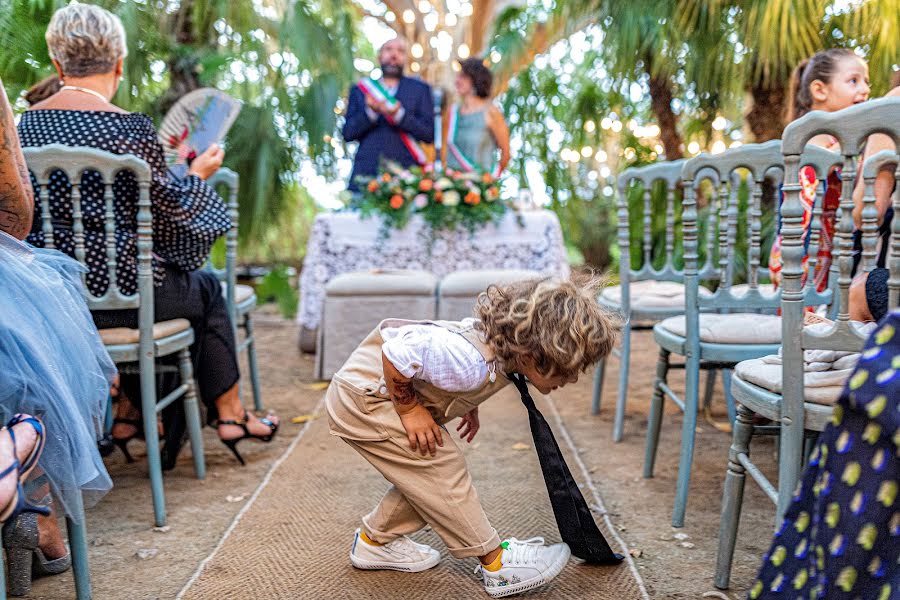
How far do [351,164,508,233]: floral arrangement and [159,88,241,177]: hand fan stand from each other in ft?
5.20

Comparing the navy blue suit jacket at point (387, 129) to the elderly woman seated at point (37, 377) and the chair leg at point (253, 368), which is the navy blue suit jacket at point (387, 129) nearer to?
the chair leg at point (253, 368)

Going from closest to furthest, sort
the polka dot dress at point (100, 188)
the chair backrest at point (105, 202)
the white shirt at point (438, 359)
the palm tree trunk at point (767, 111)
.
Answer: the white shirt at point (438, 359) < the chair backrest at point (105, 202) < the polka dot dress at point (100, 188) < the palm tree trunk at point (767, 111)

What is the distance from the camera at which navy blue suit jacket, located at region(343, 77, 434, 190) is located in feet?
16.5

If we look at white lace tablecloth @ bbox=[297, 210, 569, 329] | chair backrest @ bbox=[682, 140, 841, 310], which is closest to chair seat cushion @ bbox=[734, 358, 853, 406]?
chair backrest @ bbox=[682, 140, 841, 310]

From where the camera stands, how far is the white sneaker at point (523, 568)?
1.76 m

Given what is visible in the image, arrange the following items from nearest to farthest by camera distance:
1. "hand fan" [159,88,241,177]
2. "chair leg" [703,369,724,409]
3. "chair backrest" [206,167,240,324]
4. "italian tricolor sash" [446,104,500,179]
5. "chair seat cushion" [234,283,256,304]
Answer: "hand fan" [159,88,241,177] < "chair backrest" [206,167,240,324] < "chair seat cushion" [234,283,256,304] < "chair leg" [703,369,724,409] < "italian tricolor sash" [446,104,500,179]

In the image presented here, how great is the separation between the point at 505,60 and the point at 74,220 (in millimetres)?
5030

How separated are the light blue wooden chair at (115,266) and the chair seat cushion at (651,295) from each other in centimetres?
163

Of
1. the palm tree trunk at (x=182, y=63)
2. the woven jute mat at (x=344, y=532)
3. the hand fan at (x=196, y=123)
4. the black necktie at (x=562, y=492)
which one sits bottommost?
the woven jute mat at (x=344, y=532)

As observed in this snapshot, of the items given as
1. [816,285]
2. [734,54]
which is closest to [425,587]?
[816,285]

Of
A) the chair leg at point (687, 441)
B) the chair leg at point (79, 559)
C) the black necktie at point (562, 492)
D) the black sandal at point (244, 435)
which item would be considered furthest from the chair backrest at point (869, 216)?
the black sandal at point (244, 435)

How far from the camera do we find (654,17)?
4.52 m

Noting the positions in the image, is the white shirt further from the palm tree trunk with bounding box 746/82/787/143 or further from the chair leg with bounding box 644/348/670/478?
the palm tree trunk with bounding box 746/82/787/143

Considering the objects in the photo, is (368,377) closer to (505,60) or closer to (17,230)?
(17,230)
